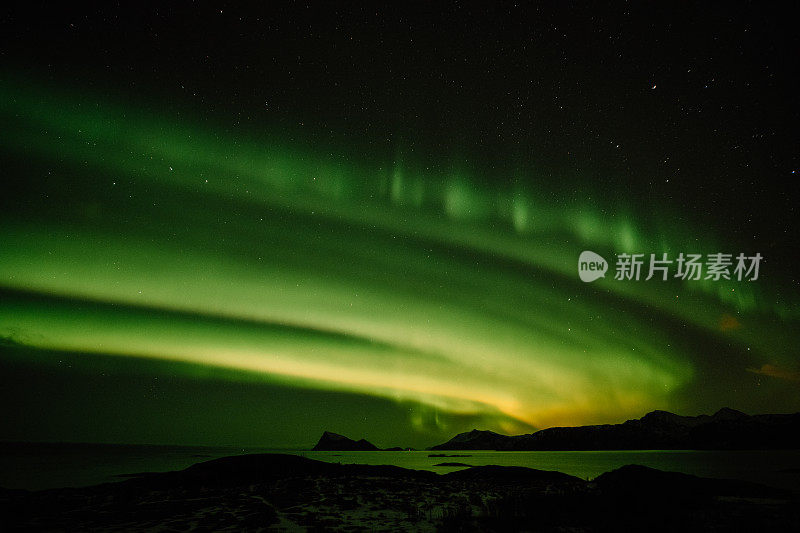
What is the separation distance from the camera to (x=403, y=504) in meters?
22.8

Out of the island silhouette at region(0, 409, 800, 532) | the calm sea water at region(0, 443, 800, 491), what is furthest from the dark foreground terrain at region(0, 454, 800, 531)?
the calm sea water at region(0, 443, 800, 491)

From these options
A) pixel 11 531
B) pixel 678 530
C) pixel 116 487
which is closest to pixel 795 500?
pixel 678 530

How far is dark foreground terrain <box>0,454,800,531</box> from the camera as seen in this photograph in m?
17.8

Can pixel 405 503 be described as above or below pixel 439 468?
above

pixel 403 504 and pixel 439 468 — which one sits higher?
pixel 403 504

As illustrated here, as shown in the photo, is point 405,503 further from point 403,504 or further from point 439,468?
point 439,468

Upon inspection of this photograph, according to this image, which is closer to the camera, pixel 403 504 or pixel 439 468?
pixel 403 504

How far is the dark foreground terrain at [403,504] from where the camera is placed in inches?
700

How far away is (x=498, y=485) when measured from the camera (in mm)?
30875

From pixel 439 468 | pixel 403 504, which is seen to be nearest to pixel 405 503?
pixel 403 504

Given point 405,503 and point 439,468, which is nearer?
point 405,503

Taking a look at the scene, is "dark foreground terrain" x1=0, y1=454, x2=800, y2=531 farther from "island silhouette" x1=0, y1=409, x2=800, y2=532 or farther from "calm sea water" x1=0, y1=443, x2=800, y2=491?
"calm sea water" x1=0, y1=443, x2=800, y2=491

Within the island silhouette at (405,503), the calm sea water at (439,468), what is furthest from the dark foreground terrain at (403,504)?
the calm sea water at (439,468)

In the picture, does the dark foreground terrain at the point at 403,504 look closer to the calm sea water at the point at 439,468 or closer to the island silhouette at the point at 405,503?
the island silhouette at the point at 405,503
